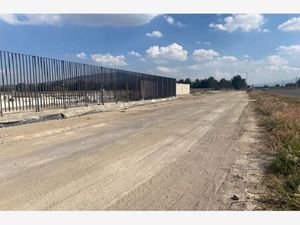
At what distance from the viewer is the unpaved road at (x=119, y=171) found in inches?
176

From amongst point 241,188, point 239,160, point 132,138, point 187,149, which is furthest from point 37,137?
point 241,188

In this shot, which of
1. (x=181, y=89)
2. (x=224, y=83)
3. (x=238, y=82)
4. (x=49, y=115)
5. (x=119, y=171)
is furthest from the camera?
(x=224, y=83)

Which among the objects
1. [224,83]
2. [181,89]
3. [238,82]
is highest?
[238,82]

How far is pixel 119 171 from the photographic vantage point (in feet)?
19.9

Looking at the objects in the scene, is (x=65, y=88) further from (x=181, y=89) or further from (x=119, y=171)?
(x=181, y=89)

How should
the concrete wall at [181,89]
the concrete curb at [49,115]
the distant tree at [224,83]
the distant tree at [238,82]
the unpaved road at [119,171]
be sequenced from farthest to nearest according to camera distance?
the distant tree at [224,83] < the distant tree at [238,82] < the concrete wall at [181,89] < the concrete curb at [49,115] < the unpaved road at [119,171]

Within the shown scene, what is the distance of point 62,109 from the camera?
18172 mm

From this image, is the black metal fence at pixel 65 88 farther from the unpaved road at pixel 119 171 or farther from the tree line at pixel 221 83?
the tree line at pixel 221 83

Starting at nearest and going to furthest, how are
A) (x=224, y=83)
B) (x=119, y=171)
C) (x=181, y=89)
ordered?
(x=119, y=171) < (x=181, y=89) < (x=224, y=83)

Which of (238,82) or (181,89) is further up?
(238,82)

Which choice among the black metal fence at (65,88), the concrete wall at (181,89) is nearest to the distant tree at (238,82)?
the concrete wall at (181,89)

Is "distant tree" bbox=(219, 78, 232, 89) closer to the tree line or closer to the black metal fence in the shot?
the tree line

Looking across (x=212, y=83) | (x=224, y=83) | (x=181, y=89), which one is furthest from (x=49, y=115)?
(x=224, y=83)
